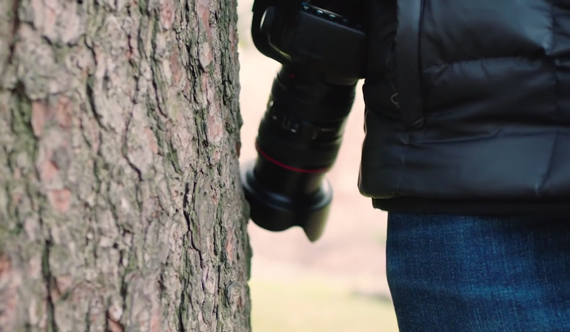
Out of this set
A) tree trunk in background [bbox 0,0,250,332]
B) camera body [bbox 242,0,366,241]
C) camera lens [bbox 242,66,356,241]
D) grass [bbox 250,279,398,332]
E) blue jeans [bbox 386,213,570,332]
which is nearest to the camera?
tree trunk in background [bbox 0,0,250,332]

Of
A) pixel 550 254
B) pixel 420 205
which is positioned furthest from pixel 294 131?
pixel 550 254

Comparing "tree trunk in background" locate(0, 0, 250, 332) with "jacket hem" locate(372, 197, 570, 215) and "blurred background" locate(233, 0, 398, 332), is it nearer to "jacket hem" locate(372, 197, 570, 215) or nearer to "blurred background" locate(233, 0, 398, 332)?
"jacket hem" locate(372, 197, 570, 215)

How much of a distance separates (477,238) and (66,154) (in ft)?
1.51

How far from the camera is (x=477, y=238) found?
770mm

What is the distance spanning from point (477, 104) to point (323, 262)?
14.4 ft

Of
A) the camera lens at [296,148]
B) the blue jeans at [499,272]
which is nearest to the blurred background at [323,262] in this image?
the camera lens at [296,148]

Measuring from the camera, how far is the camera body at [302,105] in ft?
2.87

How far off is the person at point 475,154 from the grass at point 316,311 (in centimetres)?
224

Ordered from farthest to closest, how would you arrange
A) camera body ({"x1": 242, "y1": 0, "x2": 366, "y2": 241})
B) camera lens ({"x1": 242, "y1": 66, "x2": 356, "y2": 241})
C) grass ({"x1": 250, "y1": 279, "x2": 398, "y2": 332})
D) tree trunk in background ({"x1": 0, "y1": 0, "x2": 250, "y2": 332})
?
grass ({"x1": 250, "y1": 279, "x2": 398, "y2": 332}) → camera lens ({"x1": 242, "y1": 66, "x2": 356, "y2": 241}) → camera body ({"x1": 242, "y1": 0, "x2": 366, "y2": 241}) → tree trunk in background ({"x1": 0, "y1": 0, "x2": 250, "y2": 332})

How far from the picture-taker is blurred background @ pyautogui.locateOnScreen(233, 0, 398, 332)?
10.2 ft

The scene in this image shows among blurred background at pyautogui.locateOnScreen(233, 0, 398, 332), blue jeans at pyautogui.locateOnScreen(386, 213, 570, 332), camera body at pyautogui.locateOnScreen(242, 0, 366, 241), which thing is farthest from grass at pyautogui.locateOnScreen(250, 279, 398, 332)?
blue jeans at pyautogui.locateOnScreen(386, 213, 570, 332)

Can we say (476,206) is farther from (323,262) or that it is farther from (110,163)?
(323,262)

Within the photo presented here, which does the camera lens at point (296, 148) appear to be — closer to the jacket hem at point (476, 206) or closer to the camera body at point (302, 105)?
the camera body at point (302, 105)

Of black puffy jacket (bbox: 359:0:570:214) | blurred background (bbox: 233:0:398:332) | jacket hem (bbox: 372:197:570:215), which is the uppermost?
black puffy jacket (bbox: 359:0:570:214)
